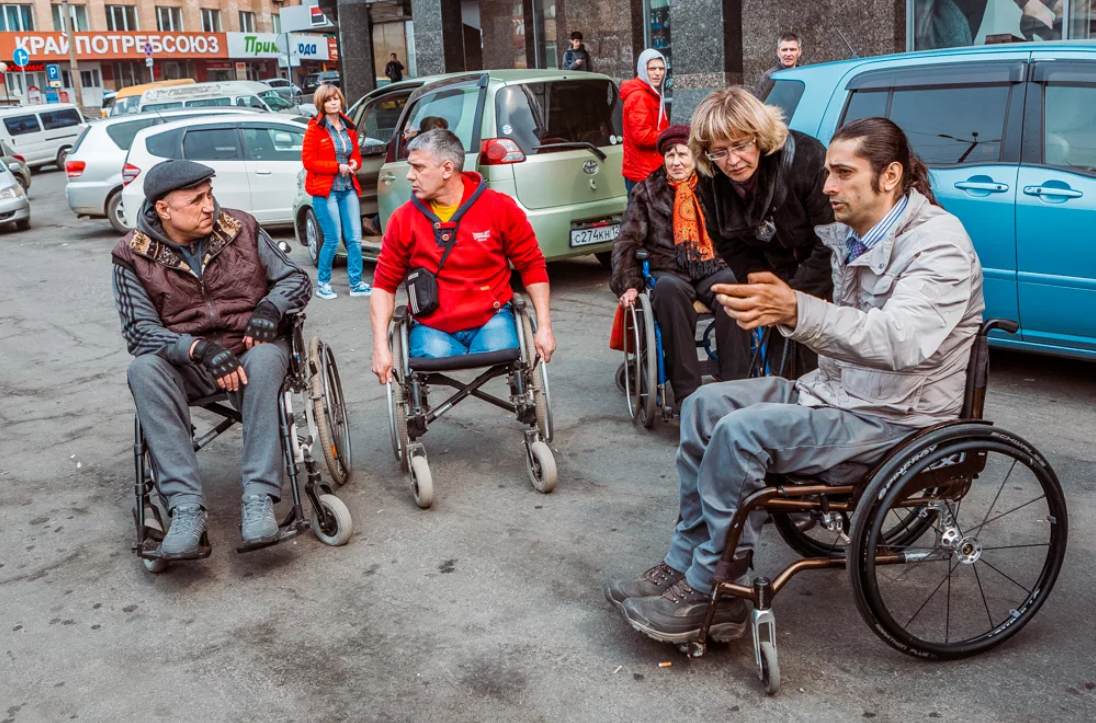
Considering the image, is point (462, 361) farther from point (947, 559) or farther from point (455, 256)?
point (947, 559)

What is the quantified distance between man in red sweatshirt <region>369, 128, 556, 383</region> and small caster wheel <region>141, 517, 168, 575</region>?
4.39 ft

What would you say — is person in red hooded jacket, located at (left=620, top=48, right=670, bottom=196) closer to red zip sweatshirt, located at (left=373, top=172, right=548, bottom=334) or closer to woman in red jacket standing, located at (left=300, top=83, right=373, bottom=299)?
woman in red jacket standing, located at (left=300, top=83, right=373, bottom=299)

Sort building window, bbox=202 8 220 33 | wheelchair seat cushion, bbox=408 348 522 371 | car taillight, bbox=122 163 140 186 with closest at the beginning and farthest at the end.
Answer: wheelchair seat cushion, bbox=408 348 522 371 → car taillight, bbox=122 163 140 186 → building window, bbox=202 8 220 33

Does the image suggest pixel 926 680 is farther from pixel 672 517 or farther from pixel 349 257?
pixel 349 257

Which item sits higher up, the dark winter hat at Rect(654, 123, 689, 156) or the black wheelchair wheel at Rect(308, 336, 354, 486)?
the dark winter hat at Rect(654, 123, 689, 156)

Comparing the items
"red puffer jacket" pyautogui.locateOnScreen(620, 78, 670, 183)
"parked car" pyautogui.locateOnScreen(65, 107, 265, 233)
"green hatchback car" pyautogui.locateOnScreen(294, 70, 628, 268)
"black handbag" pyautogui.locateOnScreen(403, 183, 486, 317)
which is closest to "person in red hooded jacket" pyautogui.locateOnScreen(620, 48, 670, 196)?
"red puffer jacket" pyautogui.locateOnScreen(620, 78, 670, 183)

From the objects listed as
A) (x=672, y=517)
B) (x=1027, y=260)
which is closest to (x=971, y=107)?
(x=1027, y=260)

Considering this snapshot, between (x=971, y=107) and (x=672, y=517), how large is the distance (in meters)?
3.06

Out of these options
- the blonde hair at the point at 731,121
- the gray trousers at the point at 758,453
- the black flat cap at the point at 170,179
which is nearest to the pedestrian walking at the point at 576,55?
the blonde hair at the point at 731,121

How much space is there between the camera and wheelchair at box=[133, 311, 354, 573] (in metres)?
4.41

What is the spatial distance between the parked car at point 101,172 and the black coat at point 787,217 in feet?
39.2

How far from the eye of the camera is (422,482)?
497cm

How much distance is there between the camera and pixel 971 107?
6203mm

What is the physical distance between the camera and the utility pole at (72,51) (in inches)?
2263
